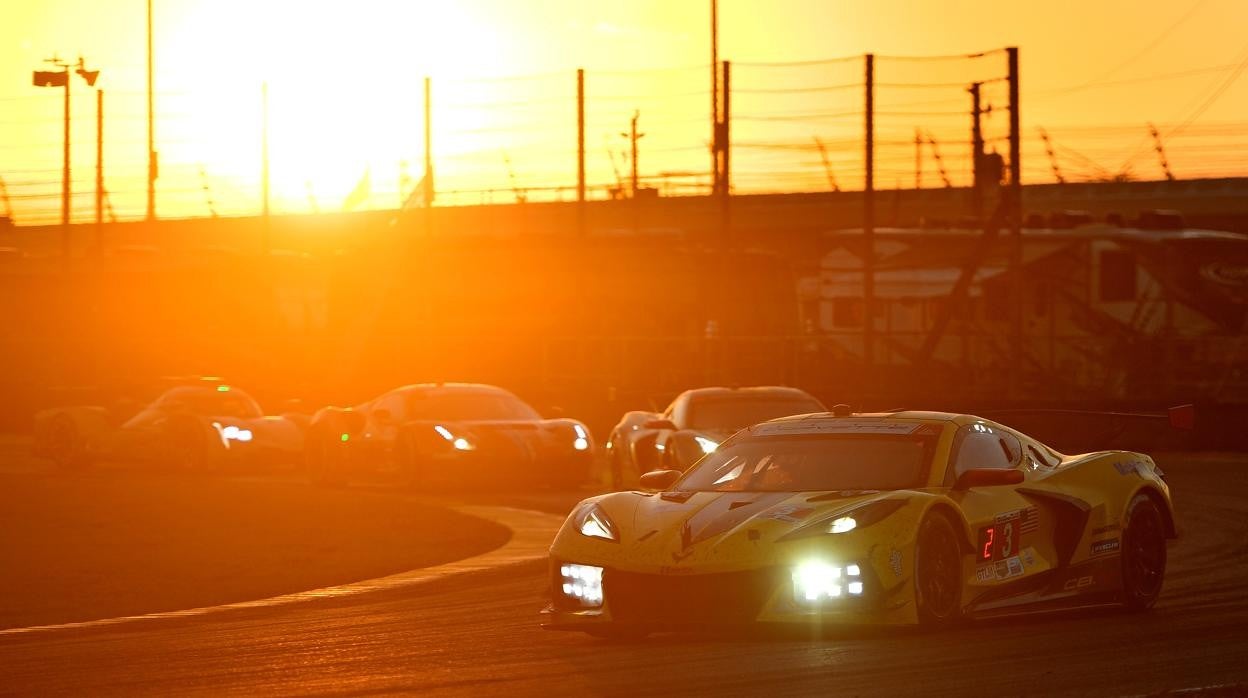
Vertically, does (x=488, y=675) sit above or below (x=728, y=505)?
below

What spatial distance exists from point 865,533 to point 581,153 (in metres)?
31.2

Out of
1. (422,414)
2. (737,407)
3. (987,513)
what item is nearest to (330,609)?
(987,513)

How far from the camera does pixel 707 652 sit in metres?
8.62

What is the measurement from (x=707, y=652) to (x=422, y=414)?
15450mm

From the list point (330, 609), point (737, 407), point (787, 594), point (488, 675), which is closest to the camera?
point (488, 675)

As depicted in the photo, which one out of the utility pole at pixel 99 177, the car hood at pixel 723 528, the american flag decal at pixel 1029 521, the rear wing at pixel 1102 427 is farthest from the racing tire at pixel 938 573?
the utility pole at pixel 99 177

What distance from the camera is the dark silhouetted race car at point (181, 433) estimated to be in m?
27.6

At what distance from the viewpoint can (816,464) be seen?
9828 mm

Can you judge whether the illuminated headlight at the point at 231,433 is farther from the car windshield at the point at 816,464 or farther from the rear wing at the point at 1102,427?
the car windshield at the point at 816,464

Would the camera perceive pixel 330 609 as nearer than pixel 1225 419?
Yes

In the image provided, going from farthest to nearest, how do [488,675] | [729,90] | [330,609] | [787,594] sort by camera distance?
[729,90] → [330,609] → [787,594] → [488,675]

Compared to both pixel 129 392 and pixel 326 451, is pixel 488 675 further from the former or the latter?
pixel 129 392

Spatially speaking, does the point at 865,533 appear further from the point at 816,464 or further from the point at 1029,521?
the point at 1029,521

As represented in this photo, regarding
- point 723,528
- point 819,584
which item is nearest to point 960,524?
point 819,584
